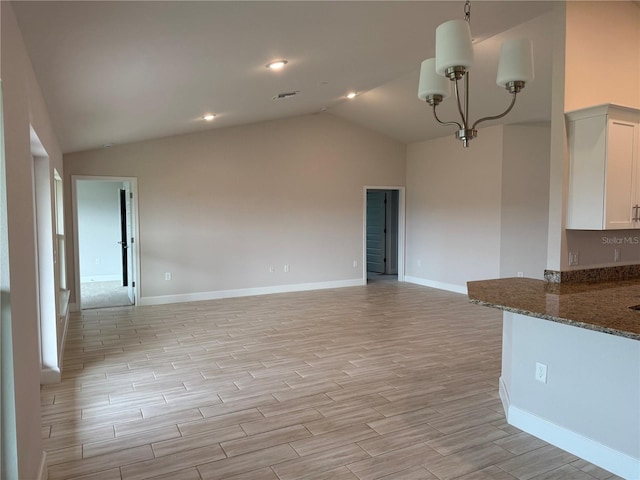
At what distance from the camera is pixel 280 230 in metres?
8.05

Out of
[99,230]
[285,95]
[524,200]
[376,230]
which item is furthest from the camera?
[376,230]

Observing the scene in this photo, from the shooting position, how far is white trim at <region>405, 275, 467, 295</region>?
801 cm

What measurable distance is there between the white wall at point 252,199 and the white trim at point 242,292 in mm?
35

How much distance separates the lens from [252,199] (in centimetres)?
777

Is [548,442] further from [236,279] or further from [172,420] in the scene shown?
[236,279]

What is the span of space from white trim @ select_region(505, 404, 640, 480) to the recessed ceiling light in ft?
10.8

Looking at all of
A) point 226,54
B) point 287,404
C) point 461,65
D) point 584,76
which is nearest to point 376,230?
point 584,76

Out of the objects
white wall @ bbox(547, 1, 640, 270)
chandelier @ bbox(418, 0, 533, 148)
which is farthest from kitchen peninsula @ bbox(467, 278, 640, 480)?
chandelier @ bbox(418, 0, 533, 148)

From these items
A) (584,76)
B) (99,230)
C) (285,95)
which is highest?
(285,95)

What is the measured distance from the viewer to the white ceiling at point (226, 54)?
2.38 meters

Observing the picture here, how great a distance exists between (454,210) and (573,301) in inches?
221

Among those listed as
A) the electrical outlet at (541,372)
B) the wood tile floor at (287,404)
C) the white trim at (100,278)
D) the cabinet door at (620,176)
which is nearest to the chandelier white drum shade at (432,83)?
the cabinet door at (620,176)

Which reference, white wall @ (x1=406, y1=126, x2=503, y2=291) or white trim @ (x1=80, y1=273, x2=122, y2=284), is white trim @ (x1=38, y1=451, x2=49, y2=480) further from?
white trim @ (x1=80, y1=273, x2=122, y2=284)

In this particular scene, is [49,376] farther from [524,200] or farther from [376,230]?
[376,230]
